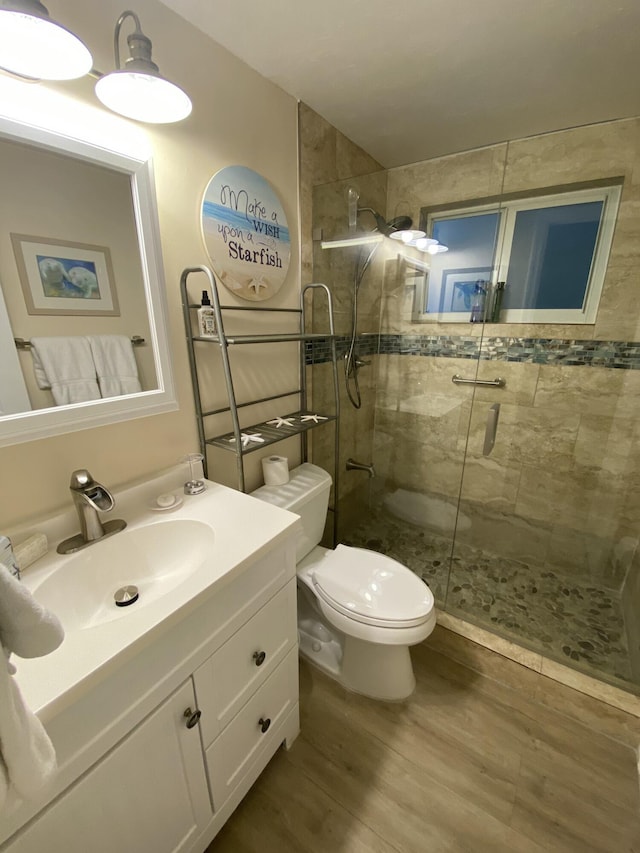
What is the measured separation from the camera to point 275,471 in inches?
58.0

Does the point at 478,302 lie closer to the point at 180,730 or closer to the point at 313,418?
the point at 313,418

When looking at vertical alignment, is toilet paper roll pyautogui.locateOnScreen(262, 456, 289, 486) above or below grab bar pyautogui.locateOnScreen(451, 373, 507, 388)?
below

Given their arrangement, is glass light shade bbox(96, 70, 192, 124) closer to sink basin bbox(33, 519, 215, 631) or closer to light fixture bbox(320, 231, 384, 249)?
light fixture bbox(320, 231, 384, 249)

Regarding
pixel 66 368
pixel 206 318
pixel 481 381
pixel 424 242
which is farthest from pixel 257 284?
pixel 481 381

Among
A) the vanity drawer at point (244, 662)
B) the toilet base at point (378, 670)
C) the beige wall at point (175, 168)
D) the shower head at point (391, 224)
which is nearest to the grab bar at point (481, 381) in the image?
the shower head at point (391, 224)

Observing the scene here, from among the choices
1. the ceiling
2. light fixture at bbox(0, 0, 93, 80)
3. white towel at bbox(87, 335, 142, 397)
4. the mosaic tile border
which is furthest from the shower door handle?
light fixture at bbox(0, 0, 93, 80)

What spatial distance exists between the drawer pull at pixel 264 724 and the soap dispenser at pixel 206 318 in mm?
1203

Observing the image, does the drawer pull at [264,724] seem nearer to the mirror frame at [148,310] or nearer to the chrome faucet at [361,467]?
the mirror frame at [148,310]

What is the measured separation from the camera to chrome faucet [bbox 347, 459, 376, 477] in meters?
2.21

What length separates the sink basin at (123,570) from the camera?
0.82 metres

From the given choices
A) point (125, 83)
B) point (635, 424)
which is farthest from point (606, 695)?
point (125, 83)

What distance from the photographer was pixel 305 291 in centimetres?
162

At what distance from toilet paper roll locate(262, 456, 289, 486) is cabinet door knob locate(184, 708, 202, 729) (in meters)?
0.80

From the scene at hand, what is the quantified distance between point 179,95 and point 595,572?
107 inches
